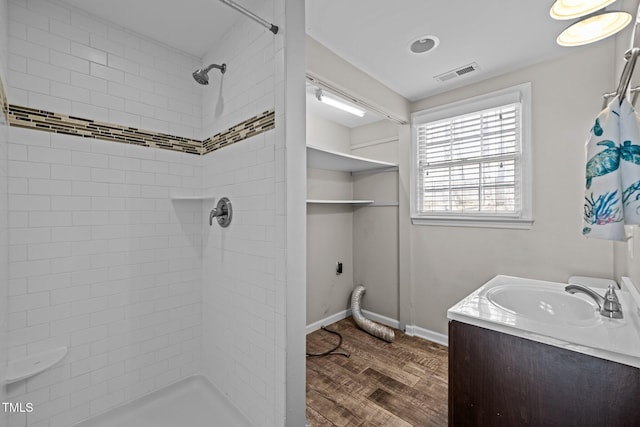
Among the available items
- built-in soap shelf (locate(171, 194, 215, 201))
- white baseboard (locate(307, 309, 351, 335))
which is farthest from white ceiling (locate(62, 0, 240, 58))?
white baseboard (locate(307, 309, 351, 335))

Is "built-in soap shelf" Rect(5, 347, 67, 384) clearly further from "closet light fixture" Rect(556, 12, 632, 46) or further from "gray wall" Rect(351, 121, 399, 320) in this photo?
"closet light fixture" Rect(556, 12, 632, 46)

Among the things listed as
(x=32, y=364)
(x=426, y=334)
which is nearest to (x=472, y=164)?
(x=426, y=334)

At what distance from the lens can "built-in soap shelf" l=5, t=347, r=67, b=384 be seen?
1.32m

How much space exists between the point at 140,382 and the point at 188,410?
1.24 feet

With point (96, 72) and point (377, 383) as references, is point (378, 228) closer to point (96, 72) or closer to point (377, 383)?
point (377, 383)

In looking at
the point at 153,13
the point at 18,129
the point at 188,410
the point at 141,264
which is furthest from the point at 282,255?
the point at 153,13

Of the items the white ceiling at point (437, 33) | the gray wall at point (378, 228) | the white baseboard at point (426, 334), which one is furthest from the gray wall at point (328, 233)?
the white ceiling at point (437, 33)

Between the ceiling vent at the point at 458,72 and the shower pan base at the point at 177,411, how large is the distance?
9.76 feet

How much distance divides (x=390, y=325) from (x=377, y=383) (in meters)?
1.06

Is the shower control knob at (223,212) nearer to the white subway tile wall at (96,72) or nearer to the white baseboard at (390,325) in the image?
the white subway tile wall at (96,72)

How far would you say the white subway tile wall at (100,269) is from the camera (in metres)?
1.42

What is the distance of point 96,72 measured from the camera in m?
1.64

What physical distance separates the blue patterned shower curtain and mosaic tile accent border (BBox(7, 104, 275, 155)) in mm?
1427

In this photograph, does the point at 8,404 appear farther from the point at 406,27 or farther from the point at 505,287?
the point at 406,27
